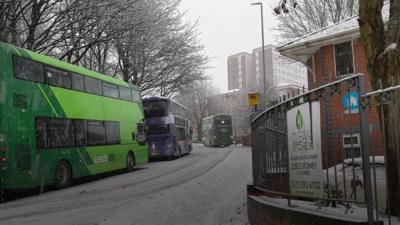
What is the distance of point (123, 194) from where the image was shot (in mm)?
14219

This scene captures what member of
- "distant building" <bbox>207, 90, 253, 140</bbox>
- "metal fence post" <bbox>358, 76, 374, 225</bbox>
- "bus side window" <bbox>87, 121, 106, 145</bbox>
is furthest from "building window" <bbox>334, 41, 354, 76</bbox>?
"distant building" <bbox>207, 90, 253, 140</bbox>

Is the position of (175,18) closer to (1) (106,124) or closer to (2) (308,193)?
(1) (106,124)

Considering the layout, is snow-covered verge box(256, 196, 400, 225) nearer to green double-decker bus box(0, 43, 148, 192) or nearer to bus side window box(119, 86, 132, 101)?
green double-decker bus box(0, 43, 148, 192)

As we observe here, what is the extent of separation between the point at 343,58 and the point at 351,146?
16069 millimetres

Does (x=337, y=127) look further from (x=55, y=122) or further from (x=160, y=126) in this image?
(x=160, y=126)

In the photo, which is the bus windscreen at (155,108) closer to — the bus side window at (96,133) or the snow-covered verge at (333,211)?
the bus side window at (96,133)

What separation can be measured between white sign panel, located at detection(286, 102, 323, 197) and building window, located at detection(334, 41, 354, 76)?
14520mm

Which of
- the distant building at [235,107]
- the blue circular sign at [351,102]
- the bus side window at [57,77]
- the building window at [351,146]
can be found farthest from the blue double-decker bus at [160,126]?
the distant building at [235,107]

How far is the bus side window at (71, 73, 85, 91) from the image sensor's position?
59.0ft

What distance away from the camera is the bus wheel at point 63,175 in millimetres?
16500

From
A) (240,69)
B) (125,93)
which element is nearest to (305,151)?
(125,93)

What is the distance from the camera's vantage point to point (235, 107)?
96.4 meters

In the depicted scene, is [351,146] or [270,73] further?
[270,73]

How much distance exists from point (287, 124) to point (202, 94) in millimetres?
92199
